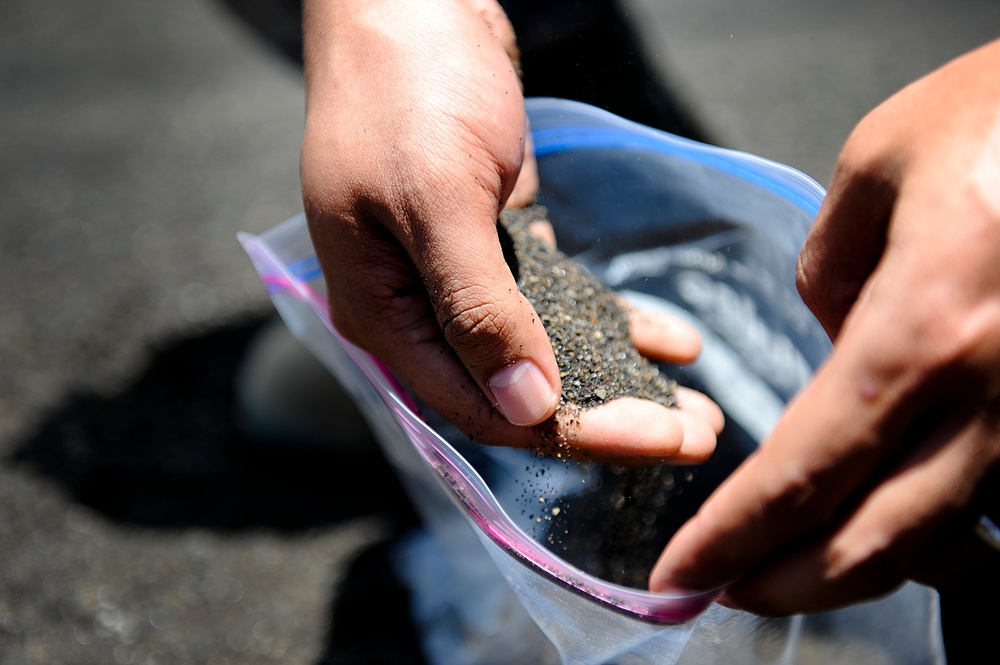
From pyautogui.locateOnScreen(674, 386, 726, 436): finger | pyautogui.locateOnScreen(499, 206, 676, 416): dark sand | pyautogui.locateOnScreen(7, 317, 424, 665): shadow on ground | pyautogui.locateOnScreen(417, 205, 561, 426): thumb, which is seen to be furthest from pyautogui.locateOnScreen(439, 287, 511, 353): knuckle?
pyautogui.locateOnScreen(7, 317, 424, 665): shadow on ground

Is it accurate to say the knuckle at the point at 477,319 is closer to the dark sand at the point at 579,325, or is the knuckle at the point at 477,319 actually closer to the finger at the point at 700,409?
the dark sand at the point at 579,325

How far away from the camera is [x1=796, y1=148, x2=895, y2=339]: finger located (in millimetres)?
445

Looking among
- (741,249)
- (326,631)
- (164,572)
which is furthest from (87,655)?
(741,249)

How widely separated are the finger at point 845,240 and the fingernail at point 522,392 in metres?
0.22

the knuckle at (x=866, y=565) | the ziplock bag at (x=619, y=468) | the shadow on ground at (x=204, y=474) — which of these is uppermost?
the knuckle at (x=866, y=565)

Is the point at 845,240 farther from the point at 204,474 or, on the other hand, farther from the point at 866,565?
the point at 204,474

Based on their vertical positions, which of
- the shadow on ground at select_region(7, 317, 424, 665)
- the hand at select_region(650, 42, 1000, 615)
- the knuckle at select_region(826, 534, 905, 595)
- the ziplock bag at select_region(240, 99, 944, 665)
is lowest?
the shadow on ground at select_region(7, 317, 424, 665)

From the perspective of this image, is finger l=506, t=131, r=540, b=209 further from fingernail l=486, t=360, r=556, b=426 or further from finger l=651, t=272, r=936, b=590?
finger l=651, t=272, r=936, b=590

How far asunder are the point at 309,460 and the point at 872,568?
826 millimetres

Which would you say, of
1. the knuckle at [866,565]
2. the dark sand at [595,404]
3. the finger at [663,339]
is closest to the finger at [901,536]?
the knuckle at [866,565]

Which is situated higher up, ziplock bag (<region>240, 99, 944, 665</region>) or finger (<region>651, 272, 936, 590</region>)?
finger (<region>651, 272, 936, 590</region>)

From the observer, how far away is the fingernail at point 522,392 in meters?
0.58

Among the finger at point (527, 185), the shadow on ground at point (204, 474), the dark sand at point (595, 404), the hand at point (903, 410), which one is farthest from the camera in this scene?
the shadow on ground at point (204, 474)

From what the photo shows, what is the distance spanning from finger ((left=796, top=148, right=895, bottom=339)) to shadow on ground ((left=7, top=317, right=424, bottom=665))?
61cm
